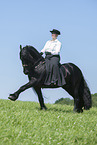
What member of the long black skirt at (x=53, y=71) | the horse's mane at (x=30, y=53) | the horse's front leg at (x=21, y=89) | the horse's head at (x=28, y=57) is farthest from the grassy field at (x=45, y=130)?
the horse's mane at (x=30, y=53)

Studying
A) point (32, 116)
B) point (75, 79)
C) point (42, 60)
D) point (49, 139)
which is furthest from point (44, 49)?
point (49, 139)

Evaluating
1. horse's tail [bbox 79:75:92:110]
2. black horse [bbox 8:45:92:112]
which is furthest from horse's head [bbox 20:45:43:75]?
horse's tail [bbox 79:75:92:110]

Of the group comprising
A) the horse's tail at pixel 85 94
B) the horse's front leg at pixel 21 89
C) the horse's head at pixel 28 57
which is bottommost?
the horse's tail at pixel 85 94

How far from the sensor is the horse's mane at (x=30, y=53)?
9.66 m

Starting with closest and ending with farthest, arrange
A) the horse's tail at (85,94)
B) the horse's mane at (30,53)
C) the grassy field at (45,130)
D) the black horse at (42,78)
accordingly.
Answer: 1. the grassy field at (45,130)
2. the horse's mane at (30,53)
3. the black horse at (42,78)
4. the horse's tail at (85,94)

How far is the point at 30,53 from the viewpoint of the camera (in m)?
9.91

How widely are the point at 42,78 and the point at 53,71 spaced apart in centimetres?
49

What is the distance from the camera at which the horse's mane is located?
9656mm

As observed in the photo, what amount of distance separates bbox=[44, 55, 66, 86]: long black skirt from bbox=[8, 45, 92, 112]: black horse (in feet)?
0.50

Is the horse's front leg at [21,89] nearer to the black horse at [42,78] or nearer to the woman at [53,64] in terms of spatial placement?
the black horse at [42,78]

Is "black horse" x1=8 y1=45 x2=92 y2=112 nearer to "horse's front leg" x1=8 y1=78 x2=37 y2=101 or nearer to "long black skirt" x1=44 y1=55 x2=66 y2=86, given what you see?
"horse's front leg" x1=8 y1=78 x2=37 y2=101

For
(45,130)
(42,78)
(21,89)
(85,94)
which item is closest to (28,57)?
(42,78)

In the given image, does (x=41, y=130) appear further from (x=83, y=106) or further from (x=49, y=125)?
(x=83, y=106)

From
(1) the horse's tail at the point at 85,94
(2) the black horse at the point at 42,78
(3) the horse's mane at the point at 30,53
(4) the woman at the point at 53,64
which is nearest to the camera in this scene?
(3) the horse's mane at the point at 30,53
